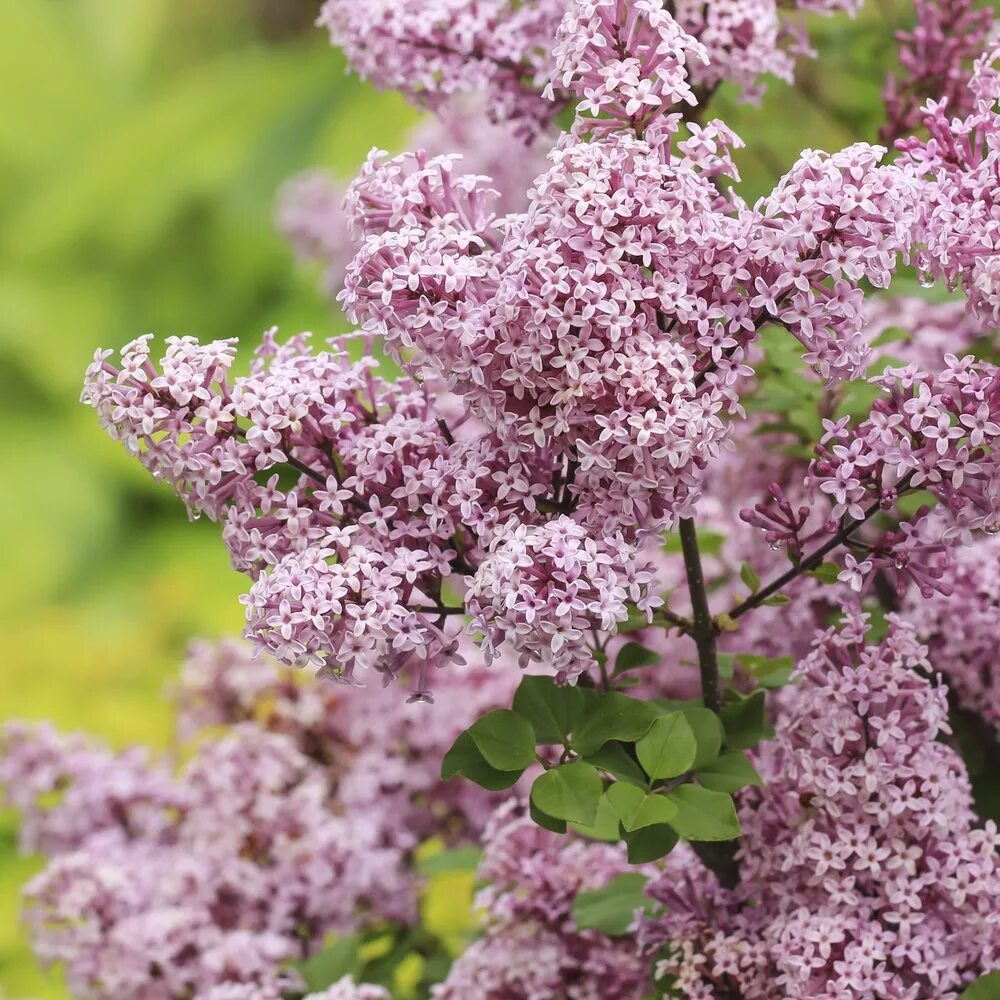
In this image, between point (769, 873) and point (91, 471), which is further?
point (91, 471)

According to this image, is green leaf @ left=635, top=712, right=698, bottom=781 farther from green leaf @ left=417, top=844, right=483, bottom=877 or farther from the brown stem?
green leaf @ left=417, top=844, right=483, bottom=877

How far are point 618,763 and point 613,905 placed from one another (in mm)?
180

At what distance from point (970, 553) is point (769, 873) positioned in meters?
0.24

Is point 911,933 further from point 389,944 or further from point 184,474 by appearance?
point 389,944

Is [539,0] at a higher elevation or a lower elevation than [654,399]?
higher

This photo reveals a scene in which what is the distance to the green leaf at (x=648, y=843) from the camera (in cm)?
66

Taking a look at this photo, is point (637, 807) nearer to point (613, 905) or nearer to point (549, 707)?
point (549, 707)

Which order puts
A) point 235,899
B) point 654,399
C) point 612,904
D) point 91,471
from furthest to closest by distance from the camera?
point 91,471 < point 235,899 < point 612,904 < point 654,399

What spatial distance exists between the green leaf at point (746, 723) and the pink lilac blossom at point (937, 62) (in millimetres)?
406

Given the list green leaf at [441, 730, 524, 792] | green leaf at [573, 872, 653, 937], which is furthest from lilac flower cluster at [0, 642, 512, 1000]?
green leaf at [441, 730, 524, 792]

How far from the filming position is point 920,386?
62 cm

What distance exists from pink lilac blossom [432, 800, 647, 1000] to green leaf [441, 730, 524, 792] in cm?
20

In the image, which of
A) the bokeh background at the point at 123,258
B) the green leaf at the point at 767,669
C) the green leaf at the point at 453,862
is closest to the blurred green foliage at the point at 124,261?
the bokeh background at the point at 123,258

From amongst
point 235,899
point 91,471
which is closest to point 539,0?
point 235,899
